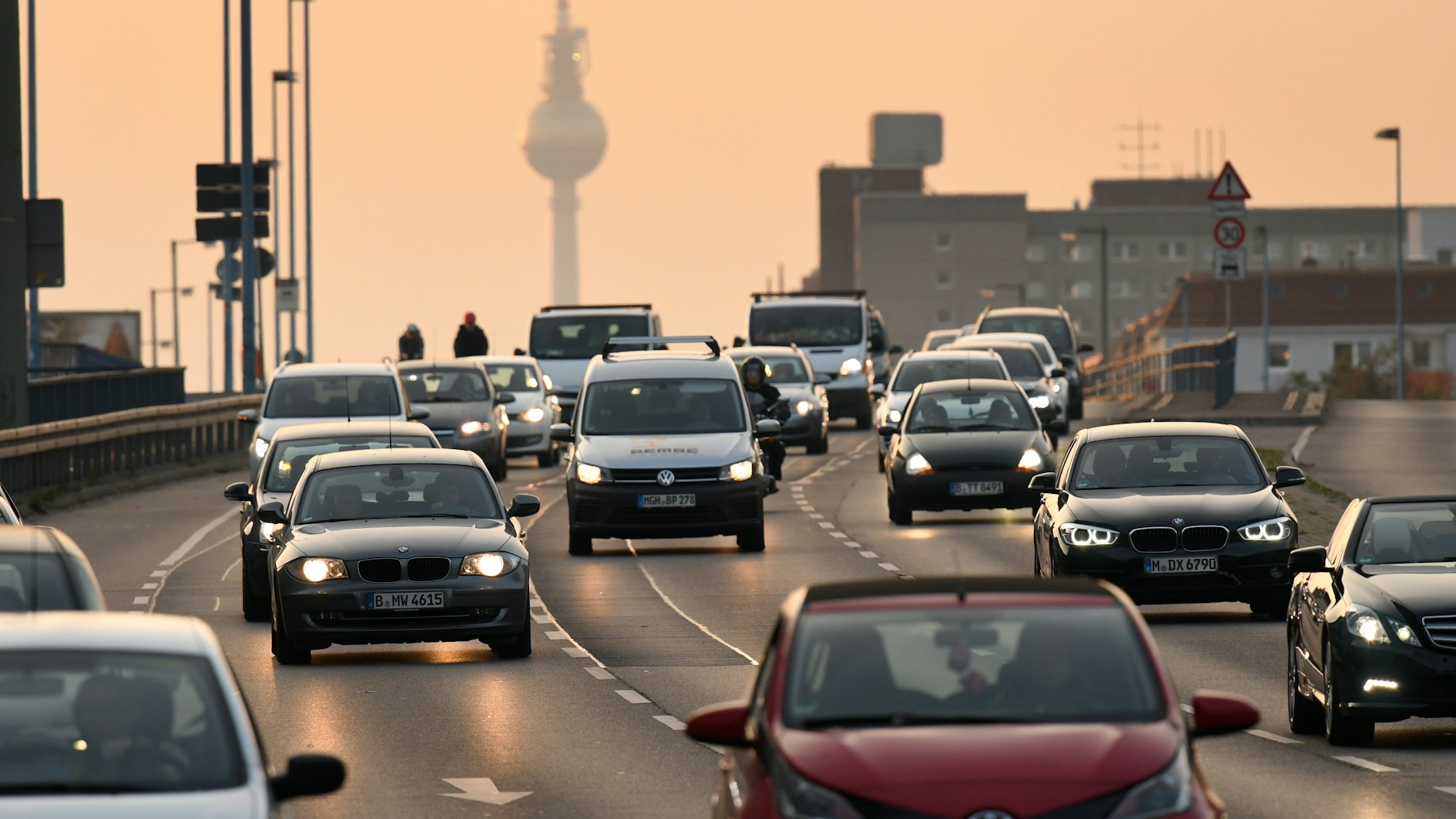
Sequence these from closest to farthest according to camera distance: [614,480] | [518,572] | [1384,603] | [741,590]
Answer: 1. [1384,603]
2. [518,572]
3. [741,590]
4. [614,480]

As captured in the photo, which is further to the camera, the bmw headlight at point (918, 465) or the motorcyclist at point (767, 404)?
the motorcyclist at point (767, 404)

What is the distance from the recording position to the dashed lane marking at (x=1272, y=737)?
571 inches

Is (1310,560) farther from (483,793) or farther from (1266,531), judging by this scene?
(1266,531)

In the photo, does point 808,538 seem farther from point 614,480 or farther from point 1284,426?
point 1284,426

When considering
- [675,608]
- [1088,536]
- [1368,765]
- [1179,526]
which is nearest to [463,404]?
[675,608]

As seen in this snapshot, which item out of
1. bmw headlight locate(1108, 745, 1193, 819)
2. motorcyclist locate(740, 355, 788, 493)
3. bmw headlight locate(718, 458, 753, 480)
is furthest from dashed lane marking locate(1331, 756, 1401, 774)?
motorcyclist locate(740, 355, 788, 493)

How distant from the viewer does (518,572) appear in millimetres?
18391

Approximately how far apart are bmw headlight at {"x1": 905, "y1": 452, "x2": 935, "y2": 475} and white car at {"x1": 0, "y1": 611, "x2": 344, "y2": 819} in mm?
22033

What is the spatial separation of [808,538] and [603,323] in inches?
684

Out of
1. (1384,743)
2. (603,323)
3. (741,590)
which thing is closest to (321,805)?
(1384,743)

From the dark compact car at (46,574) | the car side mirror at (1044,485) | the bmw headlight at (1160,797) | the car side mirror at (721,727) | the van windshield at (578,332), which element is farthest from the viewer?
the van windshield at (578,332)

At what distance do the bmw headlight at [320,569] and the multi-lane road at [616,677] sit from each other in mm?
585

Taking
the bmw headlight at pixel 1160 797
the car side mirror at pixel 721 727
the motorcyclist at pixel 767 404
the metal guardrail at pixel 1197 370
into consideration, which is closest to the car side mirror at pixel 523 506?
the car side mirror at pixel 721 727

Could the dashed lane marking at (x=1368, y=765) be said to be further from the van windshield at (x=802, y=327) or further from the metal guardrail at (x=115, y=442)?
the van windshield at (x=802, y=327)
